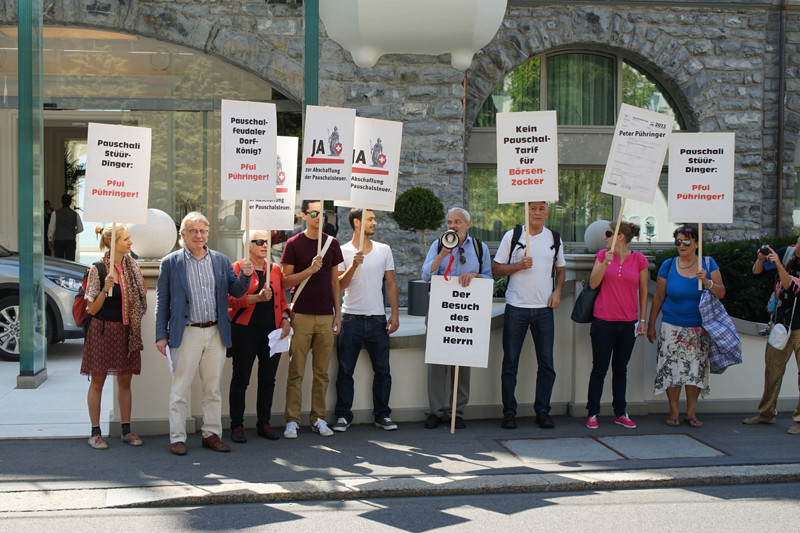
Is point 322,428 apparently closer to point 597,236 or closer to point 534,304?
point 534,304

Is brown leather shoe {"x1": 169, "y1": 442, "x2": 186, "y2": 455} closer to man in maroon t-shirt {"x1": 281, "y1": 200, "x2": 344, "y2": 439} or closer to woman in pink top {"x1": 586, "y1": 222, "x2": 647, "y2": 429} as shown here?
man in maroon t-shirt {"x1": 281, "y1": 200, "x2": 344, "y2": 439}

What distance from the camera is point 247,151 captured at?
689 centimetres

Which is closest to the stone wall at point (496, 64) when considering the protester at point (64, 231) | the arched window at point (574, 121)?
the arched window at point (574, 121)

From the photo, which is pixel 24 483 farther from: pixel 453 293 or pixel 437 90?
pixel 437 90

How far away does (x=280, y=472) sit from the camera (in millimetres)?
6309

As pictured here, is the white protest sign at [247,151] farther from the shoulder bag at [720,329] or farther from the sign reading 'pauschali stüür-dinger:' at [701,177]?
the shoulder bag at [720,329]

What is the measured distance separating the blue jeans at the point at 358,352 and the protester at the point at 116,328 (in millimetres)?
1658

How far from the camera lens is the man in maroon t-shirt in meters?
7.29

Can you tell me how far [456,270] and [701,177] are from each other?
2251 mm

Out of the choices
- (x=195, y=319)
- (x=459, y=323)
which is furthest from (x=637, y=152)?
(x=195, y=319)

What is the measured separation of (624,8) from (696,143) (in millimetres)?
7714

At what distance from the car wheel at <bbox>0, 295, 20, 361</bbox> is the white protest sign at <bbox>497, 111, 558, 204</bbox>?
6.43 meters

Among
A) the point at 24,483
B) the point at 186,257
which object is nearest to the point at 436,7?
the point at 186,257

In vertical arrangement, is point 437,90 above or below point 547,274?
above
